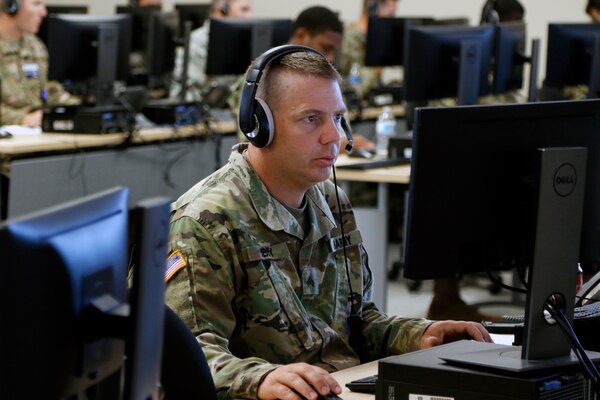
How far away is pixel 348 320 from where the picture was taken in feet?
7.54

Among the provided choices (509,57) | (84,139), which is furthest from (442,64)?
(84,139)

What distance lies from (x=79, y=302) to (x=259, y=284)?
0.96m

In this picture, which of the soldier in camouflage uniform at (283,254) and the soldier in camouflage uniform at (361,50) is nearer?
the soldier in camouflage uniform at (283,254)

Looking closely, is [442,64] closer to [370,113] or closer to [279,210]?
[370,113]

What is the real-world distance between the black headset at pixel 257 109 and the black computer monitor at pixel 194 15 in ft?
20.6

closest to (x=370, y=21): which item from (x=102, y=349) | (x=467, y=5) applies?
(x=467, y=5)

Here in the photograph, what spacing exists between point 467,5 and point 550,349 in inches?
310

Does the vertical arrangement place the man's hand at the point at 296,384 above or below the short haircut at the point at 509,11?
below

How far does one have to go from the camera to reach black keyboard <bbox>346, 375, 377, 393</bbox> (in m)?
1.95

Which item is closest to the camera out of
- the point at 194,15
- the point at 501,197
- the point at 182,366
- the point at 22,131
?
the point at 182,366

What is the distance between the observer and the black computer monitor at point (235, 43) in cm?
594

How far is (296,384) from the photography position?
70.4 inches

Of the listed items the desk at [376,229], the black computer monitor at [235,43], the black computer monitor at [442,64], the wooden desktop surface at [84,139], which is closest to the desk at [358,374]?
the desk at [376,229]

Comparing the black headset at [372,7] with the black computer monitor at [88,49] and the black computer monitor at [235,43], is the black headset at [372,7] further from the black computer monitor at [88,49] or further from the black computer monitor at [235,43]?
the black computer monitor at [88,49]
